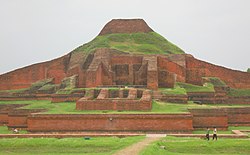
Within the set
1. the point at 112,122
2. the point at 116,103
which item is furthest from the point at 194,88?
the point at 112,122

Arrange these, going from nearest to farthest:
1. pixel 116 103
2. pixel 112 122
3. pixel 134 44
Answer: pixel 112 122 → pixel 116 103 → pixel 134 44

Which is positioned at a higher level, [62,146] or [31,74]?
[31,74]

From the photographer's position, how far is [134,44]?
28.1 m

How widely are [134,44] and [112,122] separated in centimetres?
1240

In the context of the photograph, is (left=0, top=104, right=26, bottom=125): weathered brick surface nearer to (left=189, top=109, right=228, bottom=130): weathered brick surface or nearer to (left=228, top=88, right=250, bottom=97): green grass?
(left=189, top=109, right=228, bottom=130): weathered brick surface

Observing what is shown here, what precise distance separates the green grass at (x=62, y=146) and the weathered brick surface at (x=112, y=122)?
2542 millimetres

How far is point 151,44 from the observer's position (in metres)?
28.7

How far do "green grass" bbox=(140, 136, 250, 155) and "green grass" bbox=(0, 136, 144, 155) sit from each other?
4.06 ft

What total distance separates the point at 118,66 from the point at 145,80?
2305 mm

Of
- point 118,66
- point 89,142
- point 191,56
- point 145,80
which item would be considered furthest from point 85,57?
point 89,142

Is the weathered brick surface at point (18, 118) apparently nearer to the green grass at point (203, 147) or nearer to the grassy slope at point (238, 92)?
the green grass at point (203, 147)

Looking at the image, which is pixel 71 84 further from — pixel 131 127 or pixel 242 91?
pixel 242 91

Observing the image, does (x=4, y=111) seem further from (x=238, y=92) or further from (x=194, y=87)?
(x=238, y=92)

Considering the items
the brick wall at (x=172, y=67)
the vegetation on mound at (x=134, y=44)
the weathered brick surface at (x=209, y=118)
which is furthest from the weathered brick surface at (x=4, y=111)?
the weathered brick surface at (x=209, y=118)
